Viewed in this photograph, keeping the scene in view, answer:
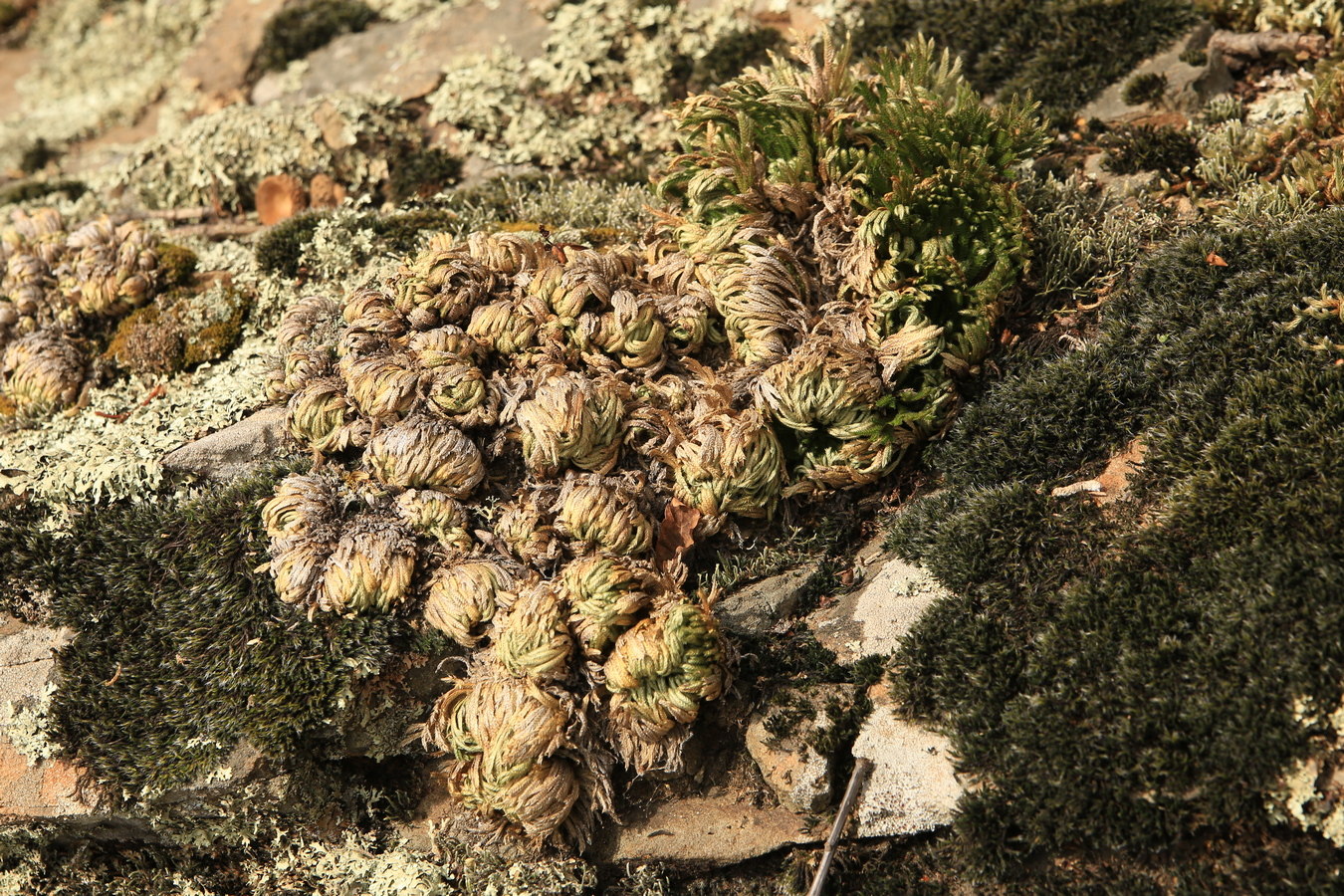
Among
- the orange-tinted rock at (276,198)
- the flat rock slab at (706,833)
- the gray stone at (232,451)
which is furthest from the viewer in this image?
the orange-tinted rock at (276,198)

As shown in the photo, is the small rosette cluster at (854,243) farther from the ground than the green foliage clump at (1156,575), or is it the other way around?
the small rosette cluster at (854,243)

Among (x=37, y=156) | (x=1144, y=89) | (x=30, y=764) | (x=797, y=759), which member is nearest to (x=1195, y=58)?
(x=1144, y=89)

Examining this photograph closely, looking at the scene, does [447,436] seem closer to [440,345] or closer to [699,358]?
[440,345]

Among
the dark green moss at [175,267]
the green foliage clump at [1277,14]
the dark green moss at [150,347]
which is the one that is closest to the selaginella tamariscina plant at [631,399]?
the dark green moss at [150,347]

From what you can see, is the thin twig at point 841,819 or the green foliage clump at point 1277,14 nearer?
the thin twig at point 841,819

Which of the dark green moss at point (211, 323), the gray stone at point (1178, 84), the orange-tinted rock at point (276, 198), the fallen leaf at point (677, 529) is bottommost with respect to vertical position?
the fallen leaf at point (677, 529)

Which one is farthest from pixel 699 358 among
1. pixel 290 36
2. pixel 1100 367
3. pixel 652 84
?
pixel 290 36

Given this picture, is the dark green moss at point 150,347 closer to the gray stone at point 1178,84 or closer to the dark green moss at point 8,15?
the gray stone at point 1178,84
